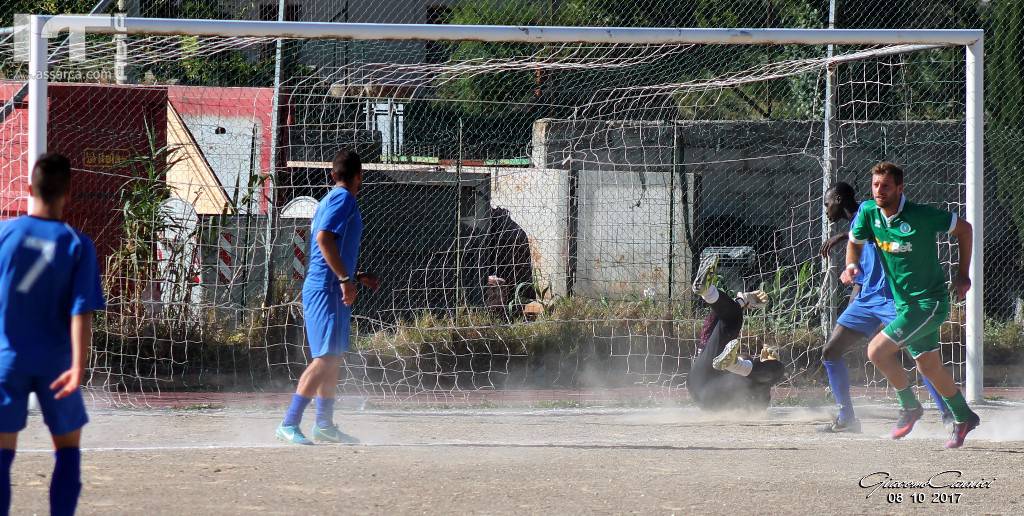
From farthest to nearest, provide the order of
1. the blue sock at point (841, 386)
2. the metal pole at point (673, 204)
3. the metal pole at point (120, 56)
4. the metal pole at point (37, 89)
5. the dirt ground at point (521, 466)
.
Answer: the metal pole at point (673, 204)
the metal pole at point (120, 56)
the metal pole at point (37, 89)
the blue sock at point (841, 386)
the dirt ground at point (521, 466)

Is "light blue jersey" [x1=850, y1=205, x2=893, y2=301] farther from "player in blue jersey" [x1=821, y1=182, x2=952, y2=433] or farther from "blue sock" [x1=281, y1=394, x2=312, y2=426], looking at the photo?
"blue sock" [x1=281, y1=394, x2=312, y2=426]

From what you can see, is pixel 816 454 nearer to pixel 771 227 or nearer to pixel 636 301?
pixel 636 301

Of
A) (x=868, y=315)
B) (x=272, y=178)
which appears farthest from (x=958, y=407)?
(x=272, y=178)

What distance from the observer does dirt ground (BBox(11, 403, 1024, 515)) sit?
5398 mm

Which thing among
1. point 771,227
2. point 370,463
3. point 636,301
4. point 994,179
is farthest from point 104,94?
point 994,179

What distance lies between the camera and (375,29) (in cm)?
866

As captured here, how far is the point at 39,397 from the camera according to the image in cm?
436

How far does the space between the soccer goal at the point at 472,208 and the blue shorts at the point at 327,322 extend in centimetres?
314

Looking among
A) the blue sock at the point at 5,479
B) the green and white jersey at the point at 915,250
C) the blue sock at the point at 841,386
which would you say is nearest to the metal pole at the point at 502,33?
the green and white jersey at the point at 915,250

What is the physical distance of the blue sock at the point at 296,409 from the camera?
6.86 m

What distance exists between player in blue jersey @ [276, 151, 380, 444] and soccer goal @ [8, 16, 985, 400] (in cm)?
279

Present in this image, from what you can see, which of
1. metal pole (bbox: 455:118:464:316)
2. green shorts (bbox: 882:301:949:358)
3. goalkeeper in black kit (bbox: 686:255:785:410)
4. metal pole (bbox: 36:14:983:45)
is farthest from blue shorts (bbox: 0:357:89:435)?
metal pole (bbox: 455:118:464:316)

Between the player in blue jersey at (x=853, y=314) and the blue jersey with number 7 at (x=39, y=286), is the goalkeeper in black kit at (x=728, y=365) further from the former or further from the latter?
the blue jersey with number 7 at (x=39, y=286)

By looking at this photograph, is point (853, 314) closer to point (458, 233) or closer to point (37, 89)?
point (458, 233)
